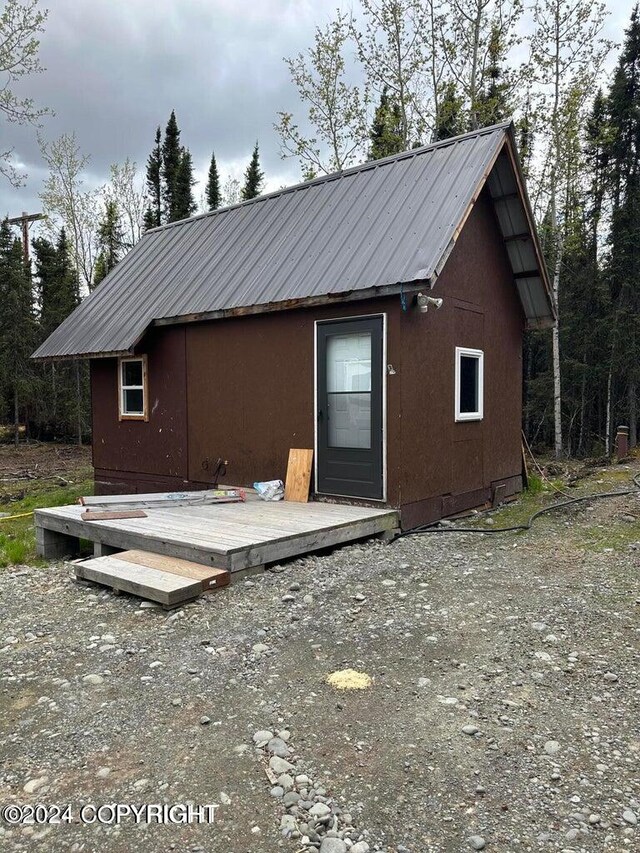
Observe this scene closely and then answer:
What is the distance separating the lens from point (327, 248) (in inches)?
291

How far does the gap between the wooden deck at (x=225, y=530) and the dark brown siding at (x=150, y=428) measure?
219 centimetres

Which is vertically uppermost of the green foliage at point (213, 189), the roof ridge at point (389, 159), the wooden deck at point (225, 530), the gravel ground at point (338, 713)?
the green foliage at point (213, 189)

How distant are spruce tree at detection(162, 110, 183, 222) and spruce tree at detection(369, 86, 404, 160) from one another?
1506 cm

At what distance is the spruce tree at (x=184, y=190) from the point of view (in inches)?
1221

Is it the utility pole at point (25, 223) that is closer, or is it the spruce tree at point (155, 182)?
the utility pole at point (25, 223)

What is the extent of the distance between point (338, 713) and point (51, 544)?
500cm

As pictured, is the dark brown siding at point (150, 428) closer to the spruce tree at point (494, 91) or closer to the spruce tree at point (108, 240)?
the spruce tree at point (494, 91)

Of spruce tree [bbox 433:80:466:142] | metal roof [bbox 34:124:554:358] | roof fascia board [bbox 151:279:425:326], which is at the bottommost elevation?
roof fascia board [bbox 151:279:425:326]

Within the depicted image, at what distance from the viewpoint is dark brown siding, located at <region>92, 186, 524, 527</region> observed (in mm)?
6609

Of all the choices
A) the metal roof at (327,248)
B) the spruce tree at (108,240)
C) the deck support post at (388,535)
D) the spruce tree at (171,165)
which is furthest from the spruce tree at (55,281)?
the deck support post at (388,535)

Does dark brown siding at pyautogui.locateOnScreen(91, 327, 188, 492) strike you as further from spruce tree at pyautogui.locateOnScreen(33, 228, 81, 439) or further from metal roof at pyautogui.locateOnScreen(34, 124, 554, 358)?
spruce tree at pyautogui.locateOnScreen(33, 228, 81, 439)

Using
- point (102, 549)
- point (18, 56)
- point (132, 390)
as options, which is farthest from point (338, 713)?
point (18, 56)

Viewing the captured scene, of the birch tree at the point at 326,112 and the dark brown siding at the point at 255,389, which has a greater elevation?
the birch tree at the point at 326,112

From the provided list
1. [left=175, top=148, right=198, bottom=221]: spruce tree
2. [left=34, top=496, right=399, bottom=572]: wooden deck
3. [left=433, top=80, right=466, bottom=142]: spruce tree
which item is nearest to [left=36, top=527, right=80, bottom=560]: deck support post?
[left=34, top=496, right=399, bottom=572]: wooden deck
